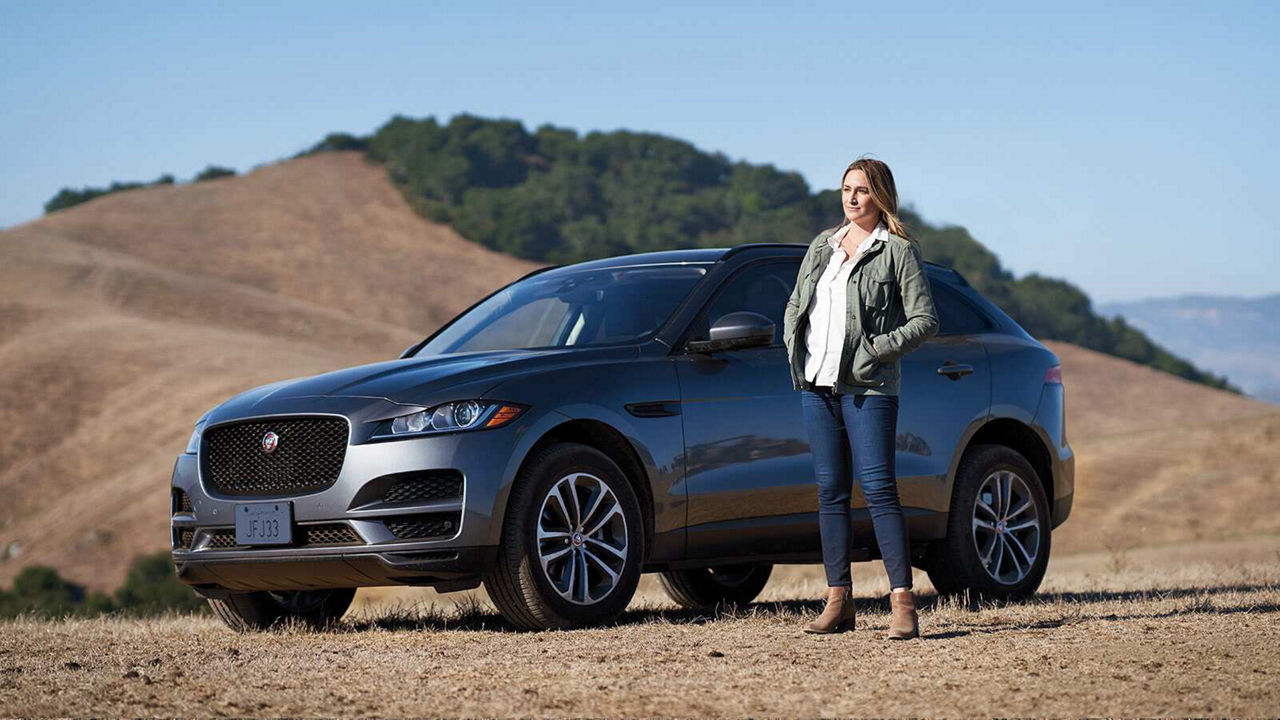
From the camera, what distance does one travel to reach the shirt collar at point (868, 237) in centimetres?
664

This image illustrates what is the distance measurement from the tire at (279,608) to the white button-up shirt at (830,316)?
2.91 meters

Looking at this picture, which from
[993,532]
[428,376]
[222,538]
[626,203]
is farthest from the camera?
[626,203]

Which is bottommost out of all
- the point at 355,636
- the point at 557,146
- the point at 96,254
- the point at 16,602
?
the point at 16,602

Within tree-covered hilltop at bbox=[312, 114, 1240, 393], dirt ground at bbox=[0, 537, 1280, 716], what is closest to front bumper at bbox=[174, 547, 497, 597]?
dirt ground at bbox=[0, 537, 1280, 716]

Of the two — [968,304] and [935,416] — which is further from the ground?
[968,304]

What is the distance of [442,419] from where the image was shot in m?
6.95

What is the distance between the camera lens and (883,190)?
666 cm

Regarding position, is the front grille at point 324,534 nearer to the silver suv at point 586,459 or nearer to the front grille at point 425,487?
the silver suv at point 586,459

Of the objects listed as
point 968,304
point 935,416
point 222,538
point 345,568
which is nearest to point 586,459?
point 345,568

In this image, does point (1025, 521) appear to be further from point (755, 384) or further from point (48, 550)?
point (48, 550)

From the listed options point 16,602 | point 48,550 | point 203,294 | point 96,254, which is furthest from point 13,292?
point 16,602

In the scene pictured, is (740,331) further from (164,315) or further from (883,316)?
(164,315)

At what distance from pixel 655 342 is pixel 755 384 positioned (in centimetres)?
54

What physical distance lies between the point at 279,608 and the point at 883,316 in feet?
12.3
